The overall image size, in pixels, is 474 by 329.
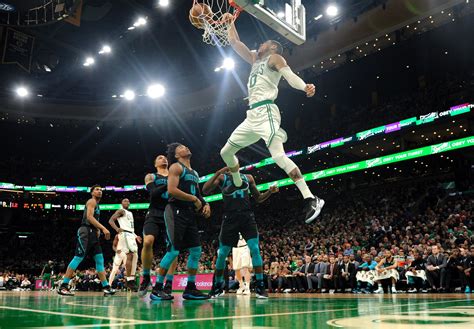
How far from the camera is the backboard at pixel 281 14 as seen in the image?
529cm

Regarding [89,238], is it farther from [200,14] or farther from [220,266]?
[200,14]

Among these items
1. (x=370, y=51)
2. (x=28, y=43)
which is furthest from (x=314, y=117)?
(x=28, y=43)

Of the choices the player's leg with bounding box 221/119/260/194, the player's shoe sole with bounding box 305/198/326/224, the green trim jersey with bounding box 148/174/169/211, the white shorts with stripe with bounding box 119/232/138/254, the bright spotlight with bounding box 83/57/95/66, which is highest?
the bright spotlight with bounding box 83/57/95/66

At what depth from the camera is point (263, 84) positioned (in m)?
5.21

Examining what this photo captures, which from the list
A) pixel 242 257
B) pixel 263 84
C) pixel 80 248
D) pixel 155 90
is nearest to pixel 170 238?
pixel 263 84

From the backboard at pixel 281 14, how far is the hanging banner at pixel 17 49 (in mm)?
13122

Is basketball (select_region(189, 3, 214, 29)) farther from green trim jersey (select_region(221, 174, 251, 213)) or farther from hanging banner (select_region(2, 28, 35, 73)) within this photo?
hanging banner (select_region(2, 28, 35, 73))

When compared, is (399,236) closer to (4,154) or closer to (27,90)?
(27,90)

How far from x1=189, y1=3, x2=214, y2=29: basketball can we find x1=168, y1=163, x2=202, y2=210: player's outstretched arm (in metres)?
1.93

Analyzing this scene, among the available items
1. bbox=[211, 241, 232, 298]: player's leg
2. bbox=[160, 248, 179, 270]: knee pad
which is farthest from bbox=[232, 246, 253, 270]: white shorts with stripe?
bbox=[160, 248, 179, 270]: knee pad

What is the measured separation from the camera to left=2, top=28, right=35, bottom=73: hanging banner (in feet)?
51.5

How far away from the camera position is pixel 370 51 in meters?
25.2

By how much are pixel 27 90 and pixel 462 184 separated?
28097 millimetres

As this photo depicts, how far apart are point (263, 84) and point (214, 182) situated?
69.8 inches
